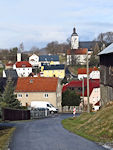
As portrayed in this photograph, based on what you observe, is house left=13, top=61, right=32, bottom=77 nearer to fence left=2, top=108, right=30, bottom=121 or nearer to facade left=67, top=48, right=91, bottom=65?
facade left=67, top=48, right=91, bottom=65

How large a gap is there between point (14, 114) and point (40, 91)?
24.4 meters

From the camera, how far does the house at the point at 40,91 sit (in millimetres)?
59531

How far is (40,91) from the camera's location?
59969mm

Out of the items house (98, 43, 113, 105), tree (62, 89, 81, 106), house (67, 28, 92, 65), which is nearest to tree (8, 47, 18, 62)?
house (67, 28, 92, 65)

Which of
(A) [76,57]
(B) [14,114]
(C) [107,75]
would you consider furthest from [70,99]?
(A) [76,57]

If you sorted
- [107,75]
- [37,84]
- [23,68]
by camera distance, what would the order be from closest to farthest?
[107,75]
[37,84]
[23,68]

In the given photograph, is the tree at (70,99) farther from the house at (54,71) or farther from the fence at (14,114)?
the house at (54,71)

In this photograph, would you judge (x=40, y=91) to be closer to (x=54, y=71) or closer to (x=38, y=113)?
(x=38, y=113)

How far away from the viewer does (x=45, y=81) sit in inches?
2418

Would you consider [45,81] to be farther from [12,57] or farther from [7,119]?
[12,57]

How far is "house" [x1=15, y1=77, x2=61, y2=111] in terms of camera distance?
A: 2344 inches

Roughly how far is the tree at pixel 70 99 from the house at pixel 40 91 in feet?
5.83

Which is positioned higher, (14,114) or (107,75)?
(107,75)

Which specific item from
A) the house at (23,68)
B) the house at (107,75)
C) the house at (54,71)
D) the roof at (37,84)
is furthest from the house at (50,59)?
the house at (107,75)
